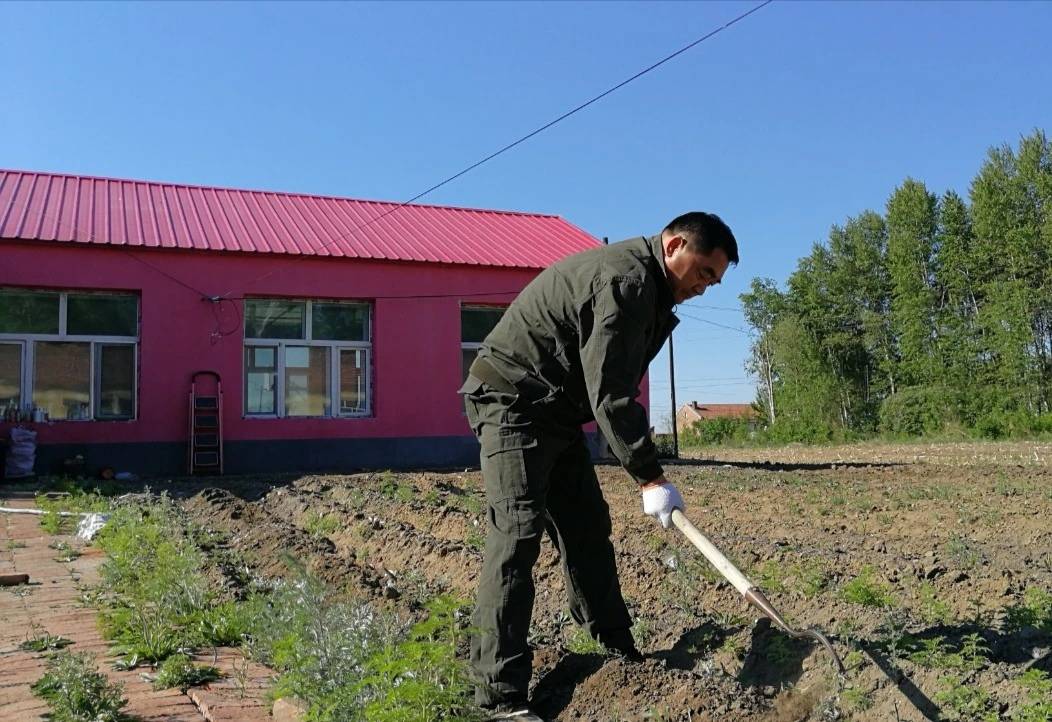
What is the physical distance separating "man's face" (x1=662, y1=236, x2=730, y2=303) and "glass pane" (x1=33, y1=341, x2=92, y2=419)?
477 inches

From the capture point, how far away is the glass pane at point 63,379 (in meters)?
13.0

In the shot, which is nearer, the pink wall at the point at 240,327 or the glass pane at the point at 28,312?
the glass pane at the point at 28,312

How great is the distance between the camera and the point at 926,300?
4275cm

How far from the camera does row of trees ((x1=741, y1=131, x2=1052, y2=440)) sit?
37.4 m

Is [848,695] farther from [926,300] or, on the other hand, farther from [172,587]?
[926,300]

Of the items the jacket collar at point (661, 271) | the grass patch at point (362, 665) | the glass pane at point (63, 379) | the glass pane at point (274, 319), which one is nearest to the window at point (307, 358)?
the glass pane at point (274, 319)

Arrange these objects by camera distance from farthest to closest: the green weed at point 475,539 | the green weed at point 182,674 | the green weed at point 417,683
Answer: the green weed at point 475,539 < the green weed at point 182,674 < the green weed at point 417,683

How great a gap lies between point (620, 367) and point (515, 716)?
113 centimetres

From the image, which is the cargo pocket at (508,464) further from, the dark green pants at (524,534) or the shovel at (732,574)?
the shovel at (732,574)

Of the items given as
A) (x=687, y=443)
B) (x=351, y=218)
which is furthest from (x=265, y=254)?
(x=687, y=443)

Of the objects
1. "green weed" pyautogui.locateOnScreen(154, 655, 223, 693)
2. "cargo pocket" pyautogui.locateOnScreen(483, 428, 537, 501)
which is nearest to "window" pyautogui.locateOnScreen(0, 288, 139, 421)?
"green weed" pyautogui.locateOnScreen(154, 655, 223, 693)

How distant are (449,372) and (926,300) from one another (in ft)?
112

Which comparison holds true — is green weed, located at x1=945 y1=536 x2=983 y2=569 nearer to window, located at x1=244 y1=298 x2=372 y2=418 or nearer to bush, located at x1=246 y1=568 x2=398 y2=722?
bush, located at x1=246 y1=568 x2=398 y2=722

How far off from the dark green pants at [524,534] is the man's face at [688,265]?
64 cm
